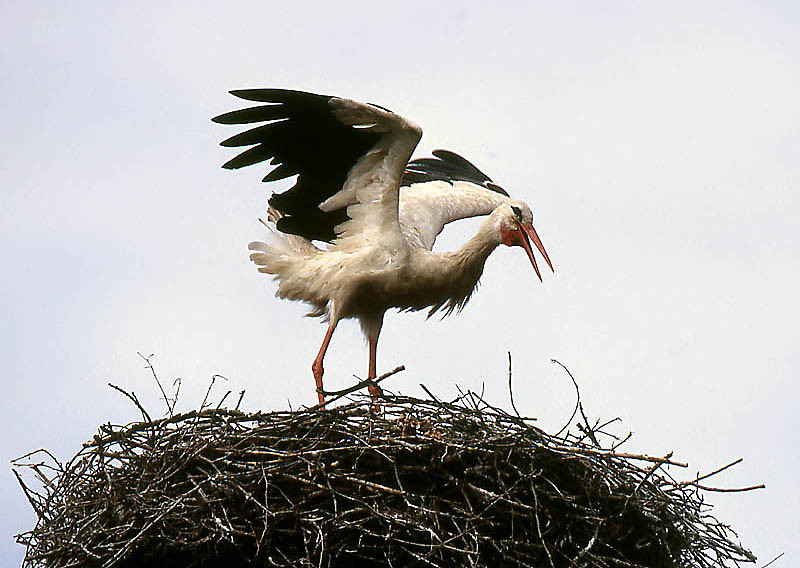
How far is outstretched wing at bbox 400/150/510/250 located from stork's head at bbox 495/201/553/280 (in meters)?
0.44

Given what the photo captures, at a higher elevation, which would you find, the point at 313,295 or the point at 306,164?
the point at 306,164

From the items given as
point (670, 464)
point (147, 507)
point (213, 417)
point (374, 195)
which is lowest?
point (670, 464)

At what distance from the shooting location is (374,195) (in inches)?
245

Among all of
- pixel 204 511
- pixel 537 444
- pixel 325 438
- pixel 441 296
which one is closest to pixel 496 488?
pixel 537 444

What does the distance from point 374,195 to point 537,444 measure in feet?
5.94

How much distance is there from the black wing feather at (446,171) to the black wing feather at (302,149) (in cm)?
159

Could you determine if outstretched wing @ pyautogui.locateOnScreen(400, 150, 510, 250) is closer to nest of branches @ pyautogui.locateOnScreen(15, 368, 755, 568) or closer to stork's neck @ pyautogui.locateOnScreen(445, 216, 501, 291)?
stork's neck @ pyautogui.locateOnScreen(445, 216, 501, 291)

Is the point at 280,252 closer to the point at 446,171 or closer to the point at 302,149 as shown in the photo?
the point at 302,149

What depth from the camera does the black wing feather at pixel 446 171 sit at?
791 centimetres

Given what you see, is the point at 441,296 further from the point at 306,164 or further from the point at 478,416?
the point at 478,416

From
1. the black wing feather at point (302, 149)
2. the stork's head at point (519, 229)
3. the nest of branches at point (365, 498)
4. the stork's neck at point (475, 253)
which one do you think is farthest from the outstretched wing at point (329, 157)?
the nest of branches at point (365, 498)

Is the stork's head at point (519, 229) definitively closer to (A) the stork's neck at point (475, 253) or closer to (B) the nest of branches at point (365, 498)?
(A) the stork's neck at point (475, 253)

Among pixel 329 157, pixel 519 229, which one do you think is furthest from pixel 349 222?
pixel 519 229

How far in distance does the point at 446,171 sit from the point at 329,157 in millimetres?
2071
